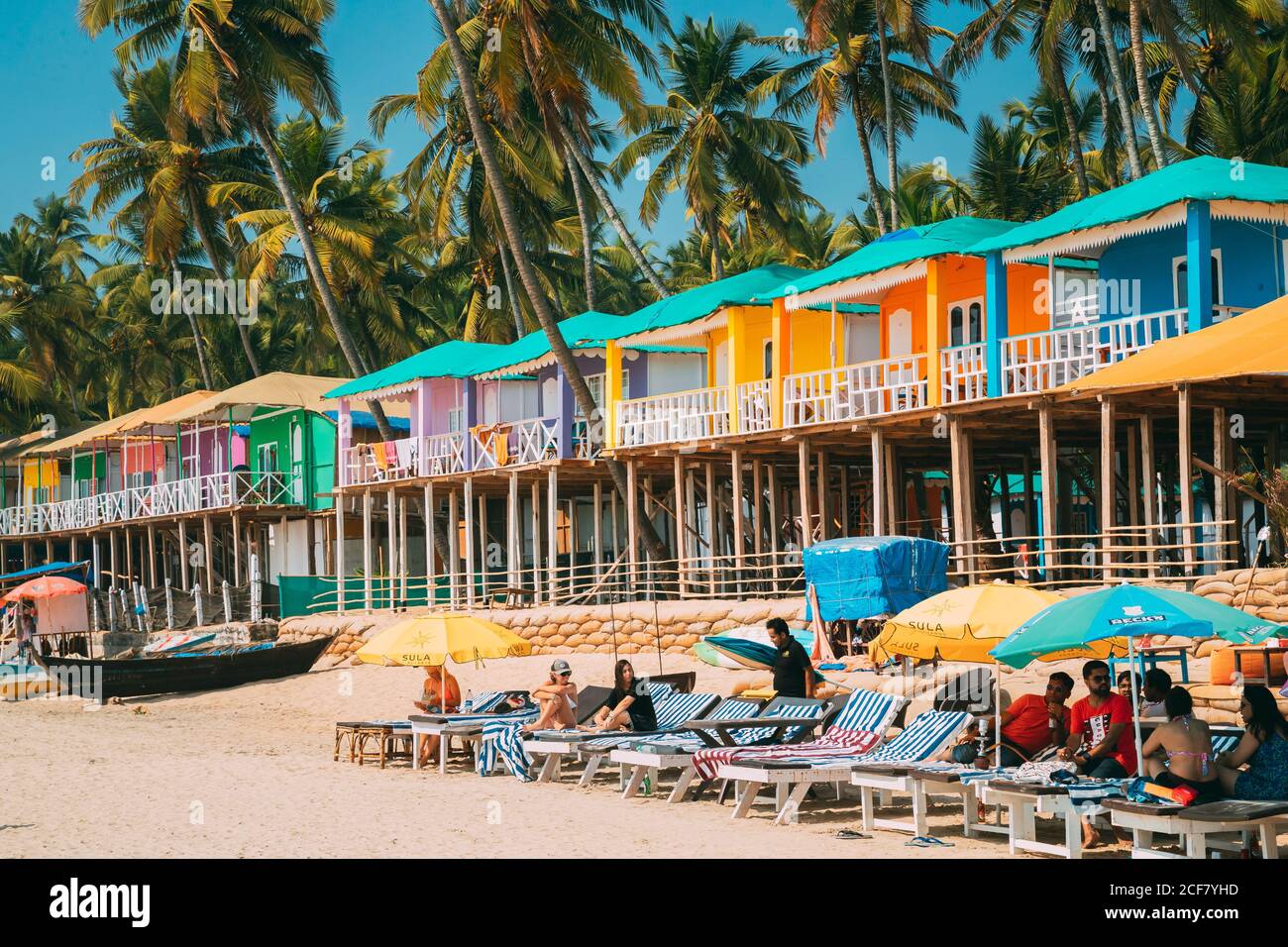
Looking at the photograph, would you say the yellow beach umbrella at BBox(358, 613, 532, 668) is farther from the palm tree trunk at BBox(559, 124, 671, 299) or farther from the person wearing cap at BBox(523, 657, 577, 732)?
the palm tree trunk at BBox(559, 124, 671, 299)

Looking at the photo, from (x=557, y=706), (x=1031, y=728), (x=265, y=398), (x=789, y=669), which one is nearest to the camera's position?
(x=1031, y=728)

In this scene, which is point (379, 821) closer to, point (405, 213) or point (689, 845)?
point (689, 845)

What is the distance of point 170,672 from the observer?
87.5 ft

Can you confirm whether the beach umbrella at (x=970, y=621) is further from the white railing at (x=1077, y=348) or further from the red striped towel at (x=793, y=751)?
the white railing at (x=1077, y=348)

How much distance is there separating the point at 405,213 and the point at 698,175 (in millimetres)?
16189

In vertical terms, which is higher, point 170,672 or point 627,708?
point 627,708

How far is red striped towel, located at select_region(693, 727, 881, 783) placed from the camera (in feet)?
40.0

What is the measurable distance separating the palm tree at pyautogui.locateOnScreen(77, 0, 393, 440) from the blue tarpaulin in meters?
17.1

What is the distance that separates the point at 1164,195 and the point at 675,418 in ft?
31.4

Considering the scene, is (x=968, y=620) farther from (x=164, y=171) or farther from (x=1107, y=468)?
(x=164, y=171)

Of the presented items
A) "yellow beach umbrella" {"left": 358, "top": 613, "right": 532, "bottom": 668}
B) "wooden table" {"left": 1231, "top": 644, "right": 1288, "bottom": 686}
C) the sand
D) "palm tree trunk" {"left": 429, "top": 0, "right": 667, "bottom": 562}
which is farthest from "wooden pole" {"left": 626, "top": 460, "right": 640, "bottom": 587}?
"wooden table" {"left": 1231, "top": 644, "right": 1288, "bottom": 686}

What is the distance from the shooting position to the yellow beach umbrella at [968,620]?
11750mm

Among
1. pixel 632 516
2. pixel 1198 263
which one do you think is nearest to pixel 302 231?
pixel 632 516

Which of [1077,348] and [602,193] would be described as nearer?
[1077,348]
